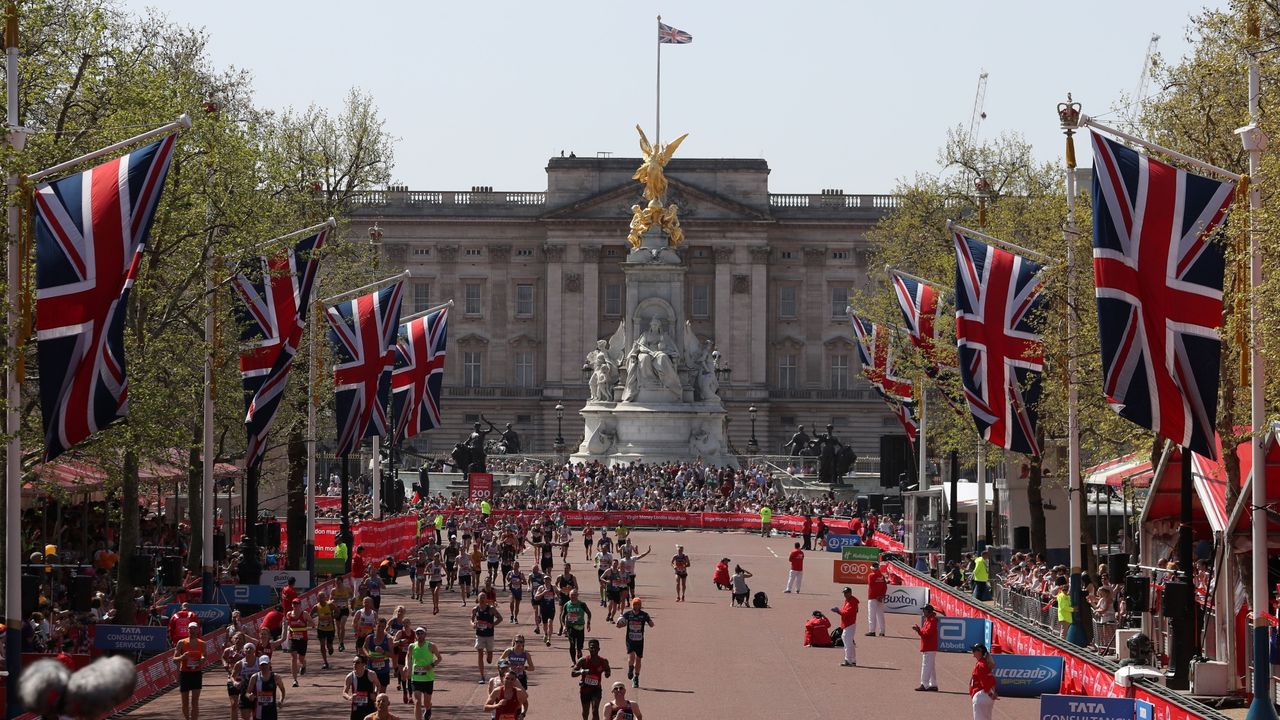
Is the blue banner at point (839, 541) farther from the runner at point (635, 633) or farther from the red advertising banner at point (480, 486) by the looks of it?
the runner at point (635, 633)

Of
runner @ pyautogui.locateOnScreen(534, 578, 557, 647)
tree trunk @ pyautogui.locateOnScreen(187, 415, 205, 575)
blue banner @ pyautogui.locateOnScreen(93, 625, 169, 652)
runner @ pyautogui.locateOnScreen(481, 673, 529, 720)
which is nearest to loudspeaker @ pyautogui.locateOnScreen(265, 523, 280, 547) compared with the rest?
tree trunk @ pyautogui.locateOnScreen(187, 415, 205, 575)

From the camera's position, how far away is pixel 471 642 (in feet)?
122

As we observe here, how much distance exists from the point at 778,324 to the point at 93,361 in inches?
4491

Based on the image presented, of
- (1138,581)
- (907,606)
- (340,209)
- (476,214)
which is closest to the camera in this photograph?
(1138,581)

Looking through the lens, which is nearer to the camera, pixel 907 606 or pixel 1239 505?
pixel 1239 505

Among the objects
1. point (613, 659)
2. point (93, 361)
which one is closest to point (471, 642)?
point (613, 659)

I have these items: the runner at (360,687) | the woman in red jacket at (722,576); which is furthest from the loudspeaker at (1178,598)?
the woman in red jacket at (722,576)

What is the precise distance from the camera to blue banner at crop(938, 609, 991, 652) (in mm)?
35094

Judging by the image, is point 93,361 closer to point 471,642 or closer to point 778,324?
point 471,642

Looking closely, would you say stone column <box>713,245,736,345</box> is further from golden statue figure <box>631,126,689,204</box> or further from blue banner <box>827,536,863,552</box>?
blue banner <box>827,536,863,552</box>

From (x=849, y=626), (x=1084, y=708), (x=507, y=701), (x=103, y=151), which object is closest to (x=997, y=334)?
(x=849, y=626)

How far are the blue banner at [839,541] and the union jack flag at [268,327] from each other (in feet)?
99.1

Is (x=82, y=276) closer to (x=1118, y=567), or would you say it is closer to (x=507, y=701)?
(x=507, y=701)

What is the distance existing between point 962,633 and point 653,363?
55659mm
